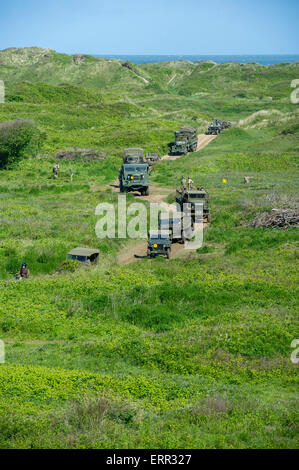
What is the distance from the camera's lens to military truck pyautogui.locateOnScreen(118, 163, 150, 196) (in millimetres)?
37344

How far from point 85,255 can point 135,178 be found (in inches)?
580

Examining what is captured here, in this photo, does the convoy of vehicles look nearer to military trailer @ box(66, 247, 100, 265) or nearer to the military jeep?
the military jeep

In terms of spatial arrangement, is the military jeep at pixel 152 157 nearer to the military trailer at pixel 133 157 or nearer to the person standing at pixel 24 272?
the military trailer at pixel 133 157

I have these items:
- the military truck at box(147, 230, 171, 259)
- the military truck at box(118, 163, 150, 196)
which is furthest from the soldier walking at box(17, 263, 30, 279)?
the military truck at box(118, 163, 150, 196)

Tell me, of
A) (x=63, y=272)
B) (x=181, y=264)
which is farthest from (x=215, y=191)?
(x=63, y=272)

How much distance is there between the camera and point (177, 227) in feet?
88.8

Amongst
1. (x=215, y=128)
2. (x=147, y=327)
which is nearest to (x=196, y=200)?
(x=147, y=327)

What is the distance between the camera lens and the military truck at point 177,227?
26859mm

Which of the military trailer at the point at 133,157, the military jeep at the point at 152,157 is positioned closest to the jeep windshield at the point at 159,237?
the military trailer at the point at 133,157

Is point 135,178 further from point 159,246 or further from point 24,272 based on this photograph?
point 24,272

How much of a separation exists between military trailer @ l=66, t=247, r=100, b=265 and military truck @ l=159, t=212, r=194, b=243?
4.17 metres

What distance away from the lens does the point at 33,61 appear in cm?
14038

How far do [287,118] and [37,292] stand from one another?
59.1m

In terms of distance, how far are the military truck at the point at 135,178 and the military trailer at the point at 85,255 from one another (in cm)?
1375
